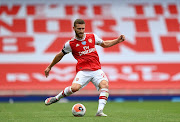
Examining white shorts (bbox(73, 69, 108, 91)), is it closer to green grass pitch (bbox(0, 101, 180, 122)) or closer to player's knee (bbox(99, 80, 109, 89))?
player's knee (bbox(99, 80, 109, 89))

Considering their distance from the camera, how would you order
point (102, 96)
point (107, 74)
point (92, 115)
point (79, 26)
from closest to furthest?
point (102, 96)
point (79, 26)
point (92, 115)
point (107, 74)

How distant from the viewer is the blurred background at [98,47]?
15.9 meters

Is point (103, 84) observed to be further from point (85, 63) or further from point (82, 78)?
point (85, 63)

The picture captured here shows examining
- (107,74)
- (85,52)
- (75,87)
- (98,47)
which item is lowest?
(75,87)

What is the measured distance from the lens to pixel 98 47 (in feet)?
59.2

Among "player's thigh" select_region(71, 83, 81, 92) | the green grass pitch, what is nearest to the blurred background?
the green grass pitch

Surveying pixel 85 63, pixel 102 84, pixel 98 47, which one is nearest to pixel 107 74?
pixel 98 47

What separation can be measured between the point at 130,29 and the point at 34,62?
478 cm

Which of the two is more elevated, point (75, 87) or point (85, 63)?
point (85, 63)

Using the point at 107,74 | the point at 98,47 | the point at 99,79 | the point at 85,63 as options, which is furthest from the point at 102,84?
the point at 98,47

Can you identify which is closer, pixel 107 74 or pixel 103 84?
pixel 103 84

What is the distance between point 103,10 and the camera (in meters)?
19.6

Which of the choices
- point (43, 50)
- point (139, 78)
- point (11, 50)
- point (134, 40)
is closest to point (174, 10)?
point (134, 40)

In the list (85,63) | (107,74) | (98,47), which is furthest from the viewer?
(98,47)
